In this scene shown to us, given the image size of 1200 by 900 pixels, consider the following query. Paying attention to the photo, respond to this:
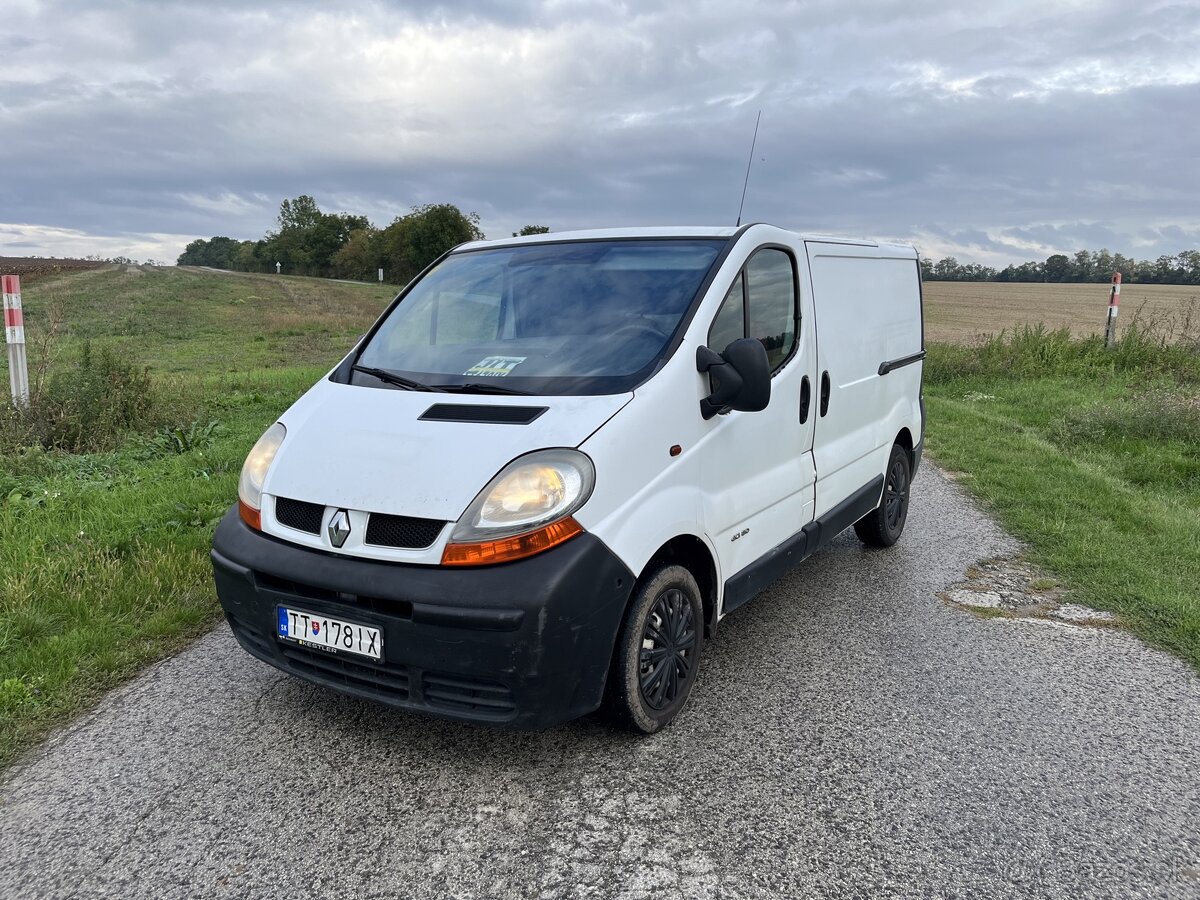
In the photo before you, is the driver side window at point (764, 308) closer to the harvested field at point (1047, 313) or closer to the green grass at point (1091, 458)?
the green grass at point (1091, 458)

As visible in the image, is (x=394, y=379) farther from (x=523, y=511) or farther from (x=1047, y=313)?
(x=1047, y=313)

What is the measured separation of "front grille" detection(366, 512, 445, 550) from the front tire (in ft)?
2.47

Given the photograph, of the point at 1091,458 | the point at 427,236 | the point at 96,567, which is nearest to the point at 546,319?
the point at 96,567

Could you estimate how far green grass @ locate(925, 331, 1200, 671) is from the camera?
Answer: 16.2ft

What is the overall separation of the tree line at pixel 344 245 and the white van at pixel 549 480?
45914mm

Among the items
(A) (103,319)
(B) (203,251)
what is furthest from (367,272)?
(B) (203,251)

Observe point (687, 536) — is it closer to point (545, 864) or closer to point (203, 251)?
point (545, 864)

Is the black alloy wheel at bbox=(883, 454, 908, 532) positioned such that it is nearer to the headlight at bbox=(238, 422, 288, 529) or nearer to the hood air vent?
the hood air vent

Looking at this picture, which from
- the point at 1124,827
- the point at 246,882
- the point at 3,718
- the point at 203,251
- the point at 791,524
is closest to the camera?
the point at 246,882

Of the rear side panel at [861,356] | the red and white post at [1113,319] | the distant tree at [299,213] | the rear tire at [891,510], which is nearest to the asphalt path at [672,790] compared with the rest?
the rear side panel at [861,356]

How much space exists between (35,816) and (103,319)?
85.8 ft

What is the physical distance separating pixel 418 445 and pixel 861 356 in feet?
9.30

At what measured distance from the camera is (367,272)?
8425cm

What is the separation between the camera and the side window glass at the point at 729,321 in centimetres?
350
